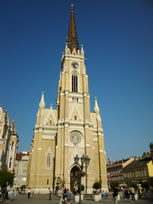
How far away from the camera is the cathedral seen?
35.1m

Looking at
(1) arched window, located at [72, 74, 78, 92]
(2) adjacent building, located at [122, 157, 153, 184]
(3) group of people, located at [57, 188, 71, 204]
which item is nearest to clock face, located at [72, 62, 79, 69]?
(1) arched window, located at [72, 74, 78, 92]

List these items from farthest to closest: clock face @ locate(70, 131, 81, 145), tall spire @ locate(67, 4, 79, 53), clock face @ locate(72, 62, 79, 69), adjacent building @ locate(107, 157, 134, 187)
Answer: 1. adjacent building @ locate(107, 157, 134, 187)
2. tall spire @ locate(67, 4, 79, 53)
3. clock face @ locate(72, 62, 79, 69)
4. clock face @ locate(70, 131, 81, 145)

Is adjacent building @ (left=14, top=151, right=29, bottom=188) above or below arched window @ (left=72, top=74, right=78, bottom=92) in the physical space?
below

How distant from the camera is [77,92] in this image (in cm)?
4431

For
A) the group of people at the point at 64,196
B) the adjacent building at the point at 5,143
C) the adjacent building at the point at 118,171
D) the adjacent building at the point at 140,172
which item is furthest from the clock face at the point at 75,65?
the adjacent building at the point at 118,171

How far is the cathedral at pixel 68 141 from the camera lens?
35.1 metres

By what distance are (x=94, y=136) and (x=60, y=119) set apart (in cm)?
924

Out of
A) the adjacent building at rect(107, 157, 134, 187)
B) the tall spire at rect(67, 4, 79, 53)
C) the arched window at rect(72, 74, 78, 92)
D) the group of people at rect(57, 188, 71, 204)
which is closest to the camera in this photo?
the group of people at rect(57, 188, 71, 204)

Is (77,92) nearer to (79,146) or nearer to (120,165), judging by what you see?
(79,146)

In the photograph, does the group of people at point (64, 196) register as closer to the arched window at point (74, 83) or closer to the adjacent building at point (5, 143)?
the adjacent building at point (5, 143)

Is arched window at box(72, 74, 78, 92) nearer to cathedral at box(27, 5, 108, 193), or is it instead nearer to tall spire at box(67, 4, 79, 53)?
cathedral at box(27, 5, 108, 193)

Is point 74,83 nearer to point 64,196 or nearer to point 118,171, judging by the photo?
point 64,196

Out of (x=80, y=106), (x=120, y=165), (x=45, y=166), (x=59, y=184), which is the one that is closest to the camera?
(x=59, y=184)

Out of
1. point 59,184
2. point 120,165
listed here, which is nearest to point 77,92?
point 59,184
